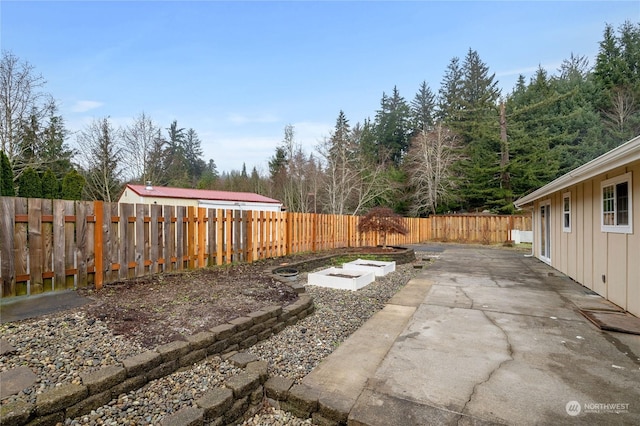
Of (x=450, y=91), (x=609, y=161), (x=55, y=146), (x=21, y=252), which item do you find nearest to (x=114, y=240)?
(x=21, y=252)

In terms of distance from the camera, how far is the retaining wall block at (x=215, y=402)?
2.05m

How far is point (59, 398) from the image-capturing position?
1857mm

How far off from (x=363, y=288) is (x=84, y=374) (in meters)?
4.82

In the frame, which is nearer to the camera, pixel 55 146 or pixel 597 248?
pixel 597 248

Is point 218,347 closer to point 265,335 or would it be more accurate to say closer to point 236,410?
point 265,335

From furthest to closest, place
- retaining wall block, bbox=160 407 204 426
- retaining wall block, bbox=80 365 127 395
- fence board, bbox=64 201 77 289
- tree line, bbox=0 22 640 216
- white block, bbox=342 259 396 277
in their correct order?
tree line, bbox=0 22 640 216, white block, bbox=342 259 396 277, fence board, bbox=64 201 77 289, retaining wall block, bbox=80 365 127 395, retaining wall block, bbox=160 407 204 426

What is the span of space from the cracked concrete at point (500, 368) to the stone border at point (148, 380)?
0.97m

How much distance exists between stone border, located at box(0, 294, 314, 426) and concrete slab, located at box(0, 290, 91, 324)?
6.22 feet

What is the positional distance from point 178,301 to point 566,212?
8895mm

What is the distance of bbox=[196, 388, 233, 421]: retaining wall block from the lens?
2.05 m

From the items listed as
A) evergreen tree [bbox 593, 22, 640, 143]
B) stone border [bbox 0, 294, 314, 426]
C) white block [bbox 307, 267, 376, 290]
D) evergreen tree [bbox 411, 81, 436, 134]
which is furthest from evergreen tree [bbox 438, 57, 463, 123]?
stone border [bbox 0, 294, 314, 426]

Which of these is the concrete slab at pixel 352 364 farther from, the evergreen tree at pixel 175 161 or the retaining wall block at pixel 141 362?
the evergreen tree at pixel 175 161

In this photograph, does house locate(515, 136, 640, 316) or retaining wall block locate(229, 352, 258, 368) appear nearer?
retaining wall block locate(229, 352, 258, 368)

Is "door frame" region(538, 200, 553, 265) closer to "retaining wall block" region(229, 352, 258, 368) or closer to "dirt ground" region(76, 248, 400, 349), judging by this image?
"dirt ground" region(76, 248, 400, 349)
